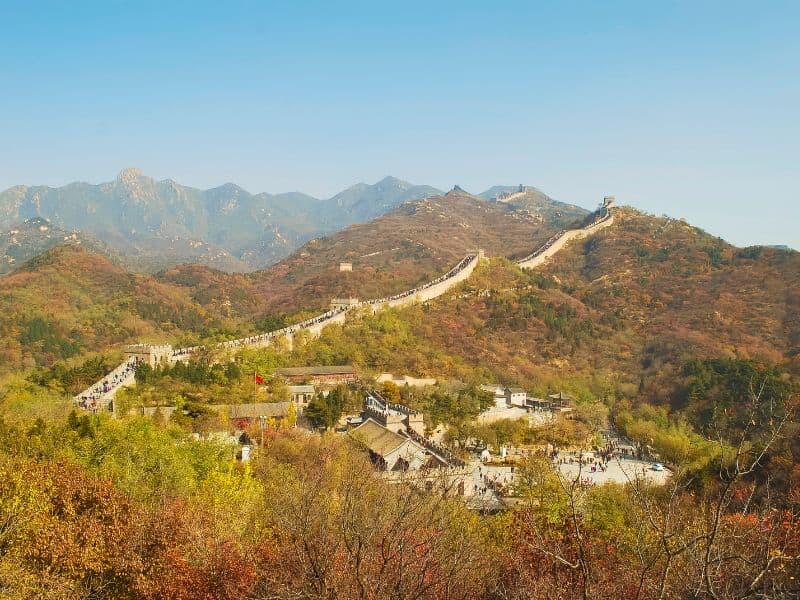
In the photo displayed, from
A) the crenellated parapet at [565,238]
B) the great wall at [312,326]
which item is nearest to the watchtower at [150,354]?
the great wall at [312,326]

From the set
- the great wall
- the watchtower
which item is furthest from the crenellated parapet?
the watchtower

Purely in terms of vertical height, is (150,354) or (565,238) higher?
(565,238)

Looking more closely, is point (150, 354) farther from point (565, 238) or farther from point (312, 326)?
point (565, 238)

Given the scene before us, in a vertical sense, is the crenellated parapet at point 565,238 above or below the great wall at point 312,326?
above

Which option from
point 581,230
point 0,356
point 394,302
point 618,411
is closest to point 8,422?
point 0,356

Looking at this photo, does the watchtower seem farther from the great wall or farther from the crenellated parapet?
the crenellated parapet

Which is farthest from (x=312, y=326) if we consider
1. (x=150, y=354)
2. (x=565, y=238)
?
(x=565, y=238)

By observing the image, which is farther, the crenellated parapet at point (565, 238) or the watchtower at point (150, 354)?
the crenellated parapet at point (565, 238)

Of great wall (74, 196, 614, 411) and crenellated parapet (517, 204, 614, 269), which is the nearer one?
great wall (74, 196, 614, 411)

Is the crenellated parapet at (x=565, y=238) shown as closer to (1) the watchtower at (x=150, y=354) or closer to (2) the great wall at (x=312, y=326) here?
(2) the great wall at (x=312, y=326)
